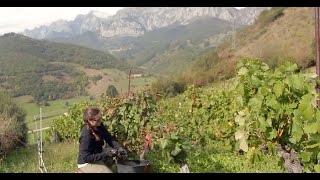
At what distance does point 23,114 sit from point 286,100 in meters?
16.5

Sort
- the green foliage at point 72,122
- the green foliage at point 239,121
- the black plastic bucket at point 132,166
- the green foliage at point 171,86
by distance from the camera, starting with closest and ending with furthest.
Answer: the green foliage at point 239,121 < the black plastic bucket at point 132,166 < the green foliage at point 72,122 < the green foliage at point 171,86

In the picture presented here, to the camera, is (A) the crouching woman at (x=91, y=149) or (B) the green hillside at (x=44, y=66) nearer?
(A) the crouching woman at (x=91, y=149)

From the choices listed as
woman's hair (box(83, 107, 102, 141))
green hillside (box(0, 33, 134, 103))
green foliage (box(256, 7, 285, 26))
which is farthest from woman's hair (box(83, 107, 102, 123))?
green foliage (box(256, 7, 285, 26))

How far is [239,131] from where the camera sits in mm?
3395

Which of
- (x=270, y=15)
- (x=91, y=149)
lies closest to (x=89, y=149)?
(x=91, y=149)

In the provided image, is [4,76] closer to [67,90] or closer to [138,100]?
[67,90]

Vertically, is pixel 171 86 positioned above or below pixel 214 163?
below

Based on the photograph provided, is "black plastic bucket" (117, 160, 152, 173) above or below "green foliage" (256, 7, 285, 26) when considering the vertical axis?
below

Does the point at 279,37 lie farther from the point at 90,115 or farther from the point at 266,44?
the point at 90,115

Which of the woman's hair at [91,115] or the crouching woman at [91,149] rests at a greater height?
the woman's hair at [91,115]

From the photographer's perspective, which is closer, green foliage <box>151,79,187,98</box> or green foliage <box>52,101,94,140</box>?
green foliage <box>52,101,94,140</box>

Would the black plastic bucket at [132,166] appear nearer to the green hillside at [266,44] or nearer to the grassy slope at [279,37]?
the green hillside at [266,44]

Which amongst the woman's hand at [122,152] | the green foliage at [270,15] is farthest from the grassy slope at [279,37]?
the woman's hand at [122,152]

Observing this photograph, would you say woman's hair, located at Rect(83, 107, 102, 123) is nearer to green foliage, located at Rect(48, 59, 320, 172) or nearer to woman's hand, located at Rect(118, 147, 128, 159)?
woman's hand, located at Rect(118, 147, 128, 159)
